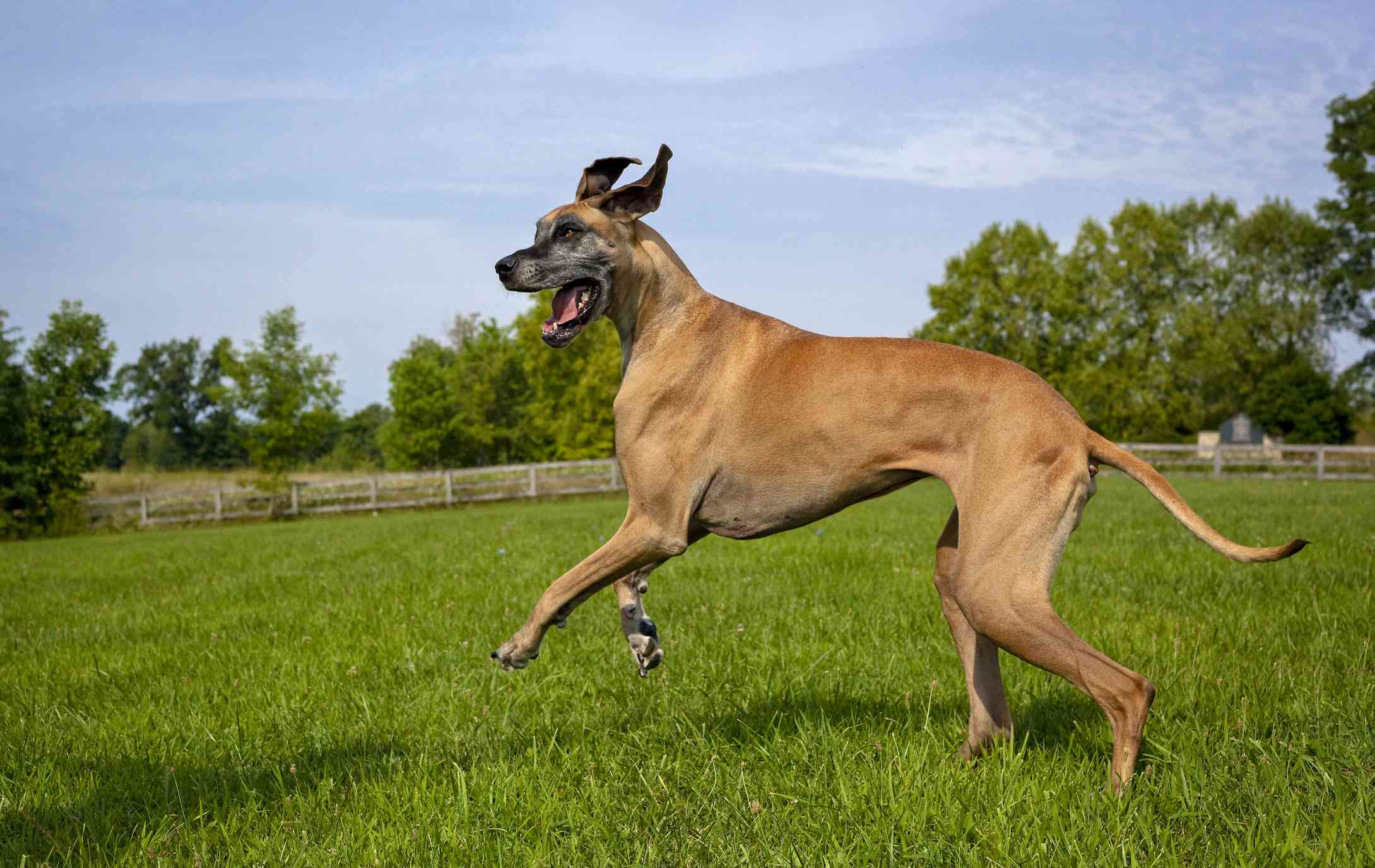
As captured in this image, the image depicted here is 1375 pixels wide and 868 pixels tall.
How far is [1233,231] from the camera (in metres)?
57.6

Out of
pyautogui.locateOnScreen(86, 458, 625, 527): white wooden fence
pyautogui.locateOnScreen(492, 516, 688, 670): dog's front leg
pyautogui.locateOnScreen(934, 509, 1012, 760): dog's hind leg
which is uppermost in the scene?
pyautogui.locateOnScreen(492, 516, 688, 670): dog's front leg

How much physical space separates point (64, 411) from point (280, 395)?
8153mm

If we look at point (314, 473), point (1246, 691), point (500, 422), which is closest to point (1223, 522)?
point (1246, 691)

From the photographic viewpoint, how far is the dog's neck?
3.98m

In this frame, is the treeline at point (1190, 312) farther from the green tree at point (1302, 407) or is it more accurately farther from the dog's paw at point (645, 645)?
the dog's paw at point (645, 645)

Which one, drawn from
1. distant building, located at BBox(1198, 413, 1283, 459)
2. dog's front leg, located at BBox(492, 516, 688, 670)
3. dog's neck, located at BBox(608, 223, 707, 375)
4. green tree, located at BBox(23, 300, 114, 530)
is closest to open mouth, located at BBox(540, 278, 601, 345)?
dog's neck, located at BBox(608, 223, 707, 375)

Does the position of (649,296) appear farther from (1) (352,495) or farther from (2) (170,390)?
(2) (170,390)

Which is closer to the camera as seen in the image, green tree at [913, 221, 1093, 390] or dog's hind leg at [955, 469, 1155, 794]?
dog's hind leg at [955, 469, 1155, 794]

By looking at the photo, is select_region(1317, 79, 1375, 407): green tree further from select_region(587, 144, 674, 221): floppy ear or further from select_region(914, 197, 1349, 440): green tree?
select_region(587, 144, 674, 221): floppy ear

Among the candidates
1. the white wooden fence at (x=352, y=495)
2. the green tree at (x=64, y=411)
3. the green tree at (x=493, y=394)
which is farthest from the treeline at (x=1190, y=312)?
the green tree at (x=64, y=411)

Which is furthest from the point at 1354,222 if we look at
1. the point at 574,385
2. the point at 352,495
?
the point at 352,495

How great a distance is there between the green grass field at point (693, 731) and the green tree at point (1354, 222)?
5288 cm

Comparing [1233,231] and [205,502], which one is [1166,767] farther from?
[1233,231]

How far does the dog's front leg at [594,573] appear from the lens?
361 cm
